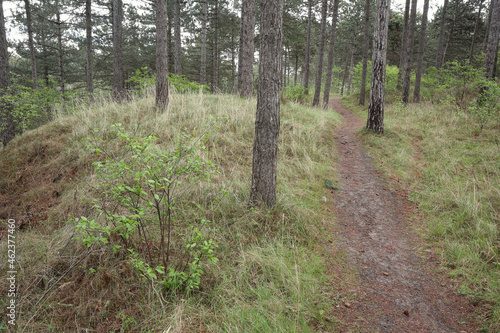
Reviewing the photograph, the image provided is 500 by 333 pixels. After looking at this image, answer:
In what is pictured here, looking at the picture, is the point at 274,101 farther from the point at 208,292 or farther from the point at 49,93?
the point at 49,93

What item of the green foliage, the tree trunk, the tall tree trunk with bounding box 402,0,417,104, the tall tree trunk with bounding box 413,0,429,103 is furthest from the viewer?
the tall tree trunk with bounding box 413,0,429,103

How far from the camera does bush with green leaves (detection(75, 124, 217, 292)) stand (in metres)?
2.33

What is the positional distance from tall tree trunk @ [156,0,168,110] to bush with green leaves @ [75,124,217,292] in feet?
11.7

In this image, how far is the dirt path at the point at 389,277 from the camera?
228 cm

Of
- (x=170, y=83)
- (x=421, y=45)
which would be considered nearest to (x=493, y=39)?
(x=421, y=45)

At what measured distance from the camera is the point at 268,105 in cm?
341

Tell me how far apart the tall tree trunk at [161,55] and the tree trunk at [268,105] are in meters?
4.27

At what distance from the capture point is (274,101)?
11.2 feet

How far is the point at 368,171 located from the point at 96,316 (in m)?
5.98

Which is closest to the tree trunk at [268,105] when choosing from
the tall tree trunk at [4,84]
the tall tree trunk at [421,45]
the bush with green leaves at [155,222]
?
the bush with green leaves at [155,222]

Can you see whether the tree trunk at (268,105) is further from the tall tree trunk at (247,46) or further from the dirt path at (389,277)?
the tall tree trunk at (247,46)

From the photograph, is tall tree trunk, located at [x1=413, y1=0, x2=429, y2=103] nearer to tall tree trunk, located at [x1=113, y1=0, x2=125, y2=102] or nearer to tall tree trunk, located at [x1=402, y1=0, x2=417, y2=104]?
tall tree trunk, located at [x1=402, y1=0, x2=417, y2=104]

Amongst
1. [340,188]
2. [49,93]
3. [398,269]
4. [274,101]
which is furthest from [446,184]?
[49,93]

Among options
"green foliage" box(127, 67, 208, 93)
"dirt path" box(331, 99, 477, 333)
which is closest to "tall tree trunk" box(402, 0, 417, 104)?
"green foliage" box(127, 67, 208, 93)
